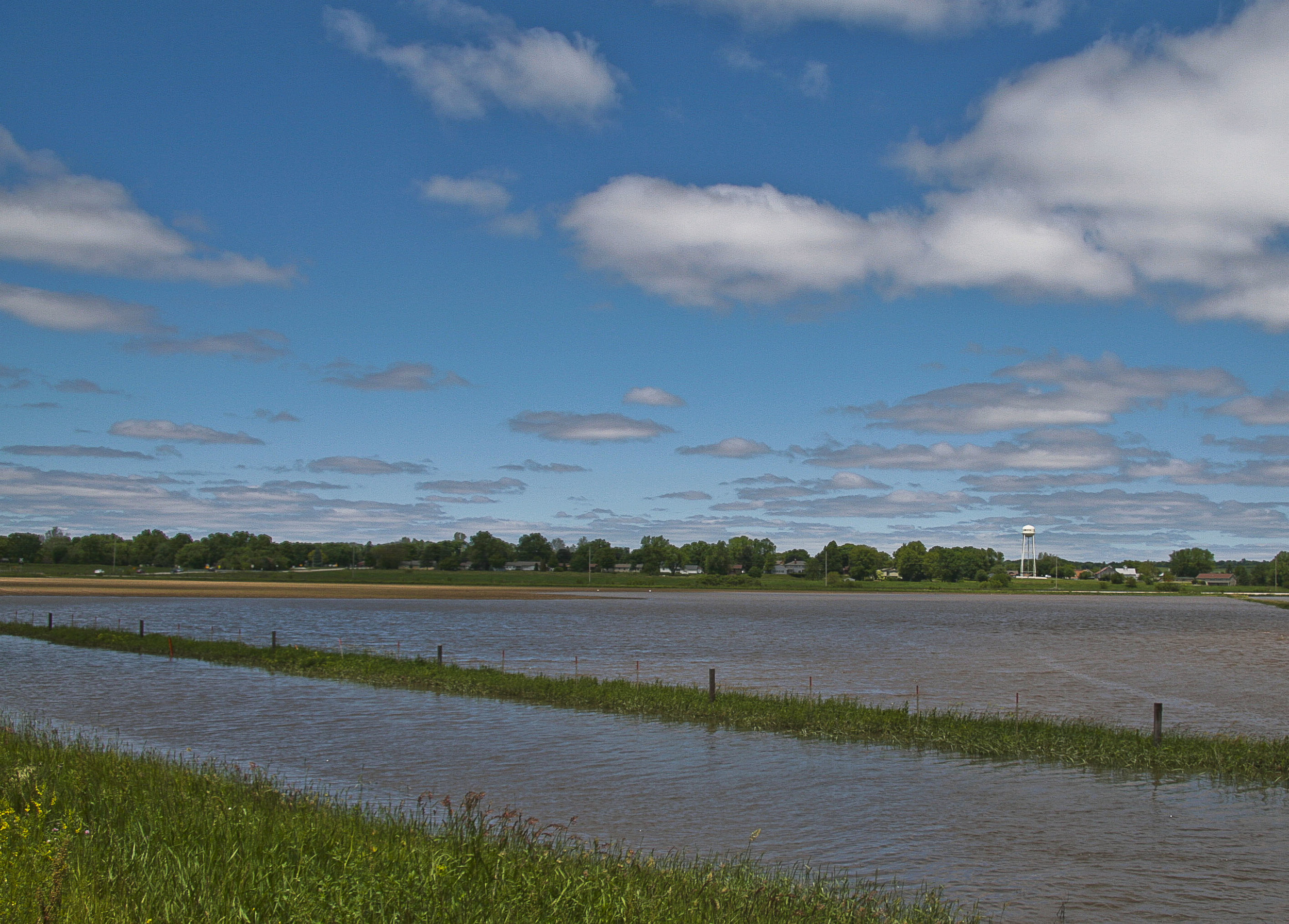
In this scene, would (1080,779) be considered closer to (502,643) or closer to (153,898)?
(153,898)

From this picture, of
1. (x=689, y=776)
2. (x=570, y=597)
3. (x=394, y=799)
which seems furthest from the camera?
(x=570, y=597)

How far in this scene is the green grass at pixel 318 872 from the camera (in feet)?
32.1

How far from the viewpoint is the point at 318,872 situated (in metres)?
11.3

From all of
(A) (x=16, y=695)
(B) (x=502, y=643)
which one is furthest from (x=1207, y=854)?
(B) (x=502, y=643)

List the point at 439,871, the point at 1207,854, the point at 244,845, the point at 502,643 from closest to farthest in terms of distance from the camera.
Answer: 1. the point at 439,871
2. the point at 244,845
3. the point at 1207,854
4. the point at 502,643

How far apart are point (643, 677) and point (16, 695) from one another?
26182mm

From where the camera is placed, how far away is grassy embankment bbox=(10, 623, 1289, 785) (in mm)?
27734

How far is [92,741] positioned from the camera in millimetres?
27312

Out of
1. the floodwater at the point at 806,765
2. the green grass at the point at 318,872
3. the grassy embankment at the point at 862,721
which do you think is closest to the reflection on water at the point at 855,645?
the floodwater at the point at 806,765

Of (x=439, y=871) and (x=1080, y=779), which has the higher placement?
(x=439, y=871)

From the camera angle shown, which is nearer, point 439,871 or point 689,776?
point 439,871

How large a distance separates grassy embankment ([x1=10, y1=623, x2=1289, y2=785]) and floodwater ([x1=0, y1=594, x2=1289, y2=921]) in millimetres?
1206

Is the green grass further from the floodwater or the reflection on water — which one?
the reflection on water

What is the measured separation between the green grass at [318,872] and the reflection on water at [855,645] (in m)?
28.3
